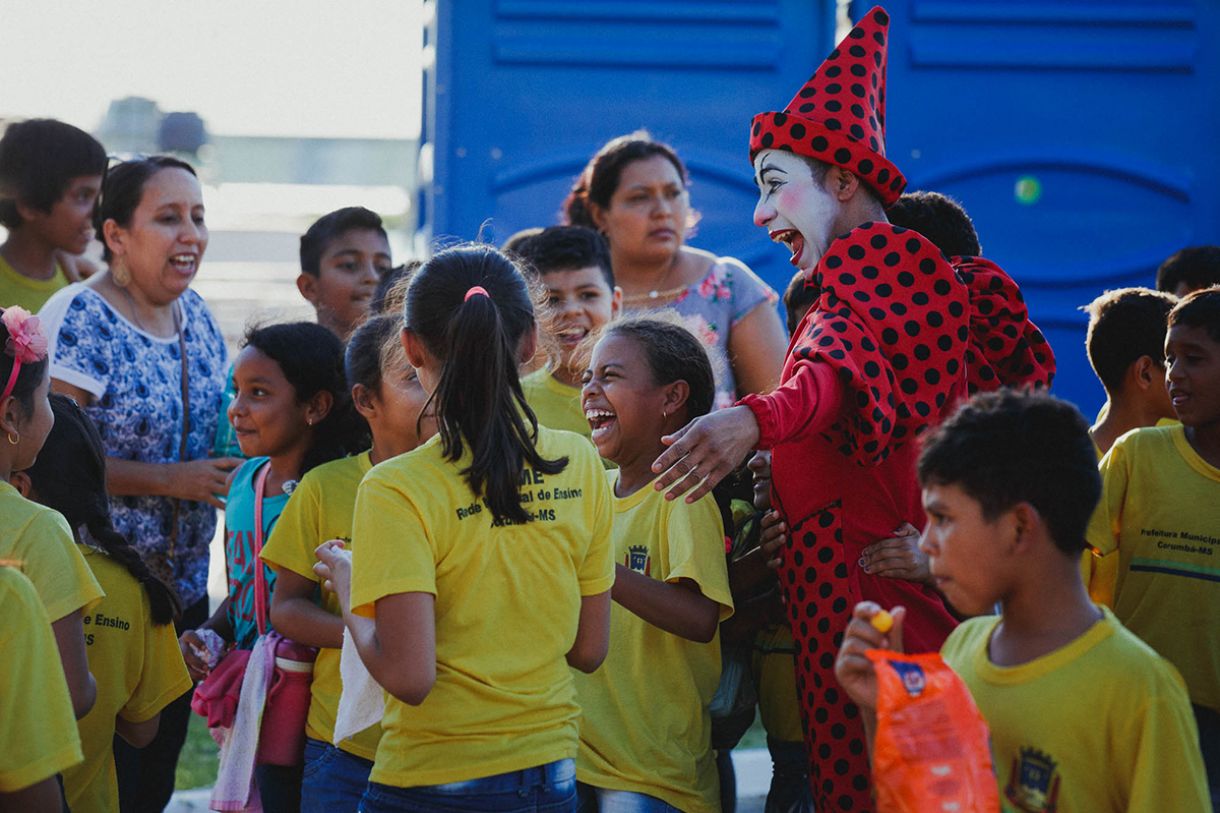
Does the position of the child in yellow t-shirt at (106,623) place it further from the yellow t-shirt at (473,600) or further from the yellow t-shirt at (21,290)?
the yellow t-shirt at (21,290)

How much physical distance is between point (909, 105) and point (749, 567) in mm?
2817

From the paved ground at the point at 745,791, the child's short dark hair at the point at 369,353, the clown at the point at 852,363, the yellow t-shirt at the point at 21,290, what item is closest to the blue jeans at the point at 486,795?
the clown at the point at 852,363

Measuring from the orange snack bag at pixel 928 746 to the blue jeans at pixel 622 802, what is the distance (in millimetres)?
887

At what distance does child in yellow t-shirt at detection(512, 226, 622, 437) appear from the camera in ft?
11.4

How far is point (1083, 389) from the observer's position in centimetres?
516

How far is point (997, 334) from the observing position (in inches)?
106

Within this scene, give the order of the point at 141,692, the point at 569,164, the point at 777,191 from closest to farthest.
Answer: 1. the point at 777,191
2. the point at 141,692
3. the point at 569,164

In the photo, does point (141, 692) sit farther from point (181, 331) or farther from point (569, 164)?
point (569, 164)

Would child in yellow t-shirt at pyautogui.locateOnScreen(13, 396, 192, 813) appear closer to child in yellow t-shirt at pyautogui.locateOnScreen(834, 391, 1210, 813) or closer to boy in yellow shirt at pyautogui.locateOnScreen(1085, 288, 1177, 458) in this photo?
child in yellow t-shirt at pyautogui.locateOnScreen(834, 391, 1210, 813)

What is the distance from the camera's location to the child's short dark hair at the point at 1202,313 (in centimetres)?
284

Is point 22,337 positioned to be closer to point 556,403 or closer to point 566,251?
point 556,403

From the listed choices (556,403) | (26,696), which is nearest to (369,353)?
(556,403)

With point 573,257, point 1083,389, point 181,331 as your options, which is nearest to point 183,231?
point 181,331

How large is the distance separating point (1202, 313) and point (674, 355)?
1072mm
